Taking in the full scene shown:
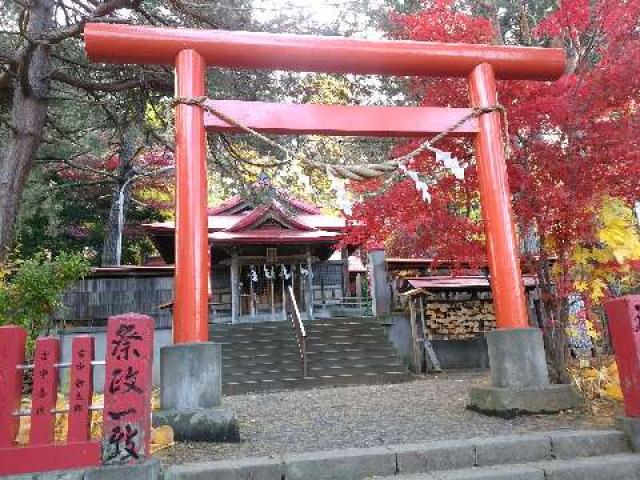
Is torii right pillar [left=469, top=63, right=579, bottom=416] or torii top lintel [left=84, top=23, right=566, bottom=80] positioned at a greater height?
torii top lintel [left=84, top=23, right=566, bottom=80]

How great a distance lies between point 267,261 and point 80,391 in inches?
618

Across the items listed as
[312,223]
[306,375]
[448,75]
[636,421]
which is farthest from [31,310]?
[312,223]

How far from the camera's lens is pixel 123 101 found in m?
10.8

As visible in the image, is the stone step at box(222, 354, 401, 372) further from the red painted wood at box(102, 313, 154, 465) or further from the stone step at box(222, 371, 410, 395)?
the red painted wood at box(102, 313, 154, 465)

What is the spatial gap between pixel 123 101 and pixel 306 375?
24.0ft

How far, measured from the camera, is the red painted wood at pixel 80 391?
3.81 meters

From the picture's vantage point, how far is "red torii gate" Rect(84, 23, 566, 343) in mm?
5418

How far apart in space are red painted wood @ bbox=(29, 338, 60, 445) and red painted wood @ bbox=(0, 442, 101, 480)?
79 mm

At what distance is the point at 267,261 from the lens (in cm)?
1955

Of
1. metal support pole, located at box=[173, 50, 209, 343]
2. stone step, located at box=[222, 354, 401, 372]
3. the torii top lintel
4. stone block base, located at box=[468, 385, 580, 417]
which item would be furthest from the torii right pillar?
stone step, located at box=[222, 354, 401, 372]

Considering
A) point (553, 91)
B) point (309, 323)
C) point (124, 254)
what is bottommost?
point (309, 323)

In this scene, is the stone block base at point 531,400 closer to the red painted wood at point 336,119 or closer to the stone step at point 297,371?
the red painted wood at point 336,119

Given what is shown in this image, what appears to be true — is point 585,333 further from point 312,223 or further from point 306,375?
point 312,223

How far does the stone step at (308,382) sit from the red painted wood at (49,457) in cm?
675
